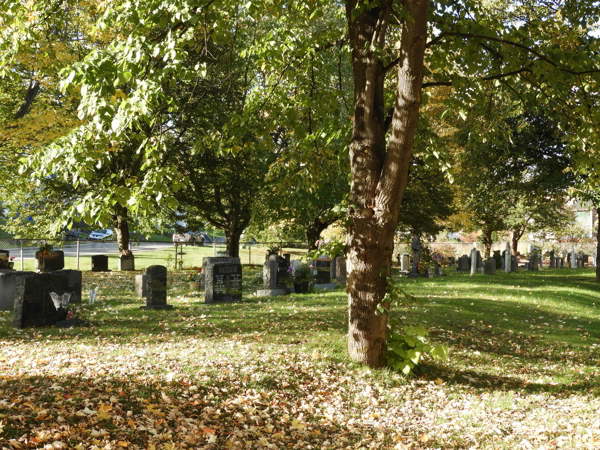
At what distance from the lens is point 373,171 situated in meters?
7.67

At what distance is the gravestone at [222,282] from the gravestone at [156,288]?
1329 mm

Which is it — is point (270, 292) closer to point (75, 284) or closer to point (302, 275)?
point (302, 275)

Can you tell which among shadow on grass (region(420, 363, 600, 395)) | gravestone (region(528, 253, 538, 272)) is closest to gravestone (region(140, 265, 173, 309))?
shadow on grass (region(420, 363, 600, 395))

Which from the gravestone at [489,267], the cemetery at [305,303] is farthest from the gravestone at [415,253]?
the cemetery at [305,303]

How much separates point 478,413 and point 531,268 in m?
28.8

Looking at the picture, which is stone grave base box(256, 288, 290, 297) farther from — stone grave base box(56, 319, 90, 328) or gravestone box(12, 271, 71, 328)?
gravestone box(12, 271, 71, 328)

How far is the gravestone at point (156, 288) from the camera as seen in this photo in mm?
13258

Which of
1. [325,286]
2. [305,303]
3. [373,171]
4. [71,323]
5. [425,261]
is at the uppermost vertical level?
[373,171]

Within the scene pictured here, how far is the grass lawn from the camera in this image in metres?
5.26

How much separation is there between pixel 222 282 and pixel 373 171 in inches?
313

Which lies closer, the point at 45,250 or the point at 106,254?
the point at 45,250

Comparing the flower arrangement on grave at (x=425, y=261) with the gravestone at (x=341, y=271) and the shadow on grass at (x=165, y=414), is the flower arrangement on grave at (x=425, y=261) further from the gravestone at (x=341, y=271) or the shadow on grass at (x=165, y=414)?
the shadow on grass at (x=165, y=414)

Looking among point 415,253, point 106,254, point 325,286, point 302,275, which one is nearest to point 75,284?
point 302,275

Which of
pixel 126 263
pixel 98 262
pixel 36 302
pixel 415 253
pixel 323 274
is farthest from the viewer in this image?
pixel 126 263
